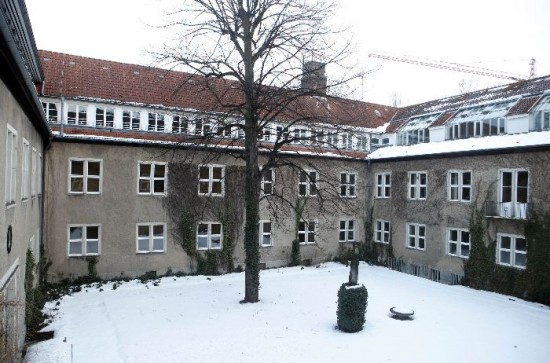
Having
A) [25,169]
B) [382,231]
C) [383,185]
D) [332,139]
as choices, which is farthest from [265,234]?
[25,169]

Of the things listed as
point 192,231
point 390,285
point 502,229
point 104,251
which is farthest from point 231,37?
point 502,229

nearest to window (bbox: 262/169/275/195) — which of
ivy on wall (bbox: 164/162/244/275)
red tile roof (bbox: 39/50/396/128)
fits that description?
ivy on wall (bbox: 164/162/244/275)

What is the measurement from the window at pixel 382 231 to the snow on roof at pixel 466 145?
4185 mm

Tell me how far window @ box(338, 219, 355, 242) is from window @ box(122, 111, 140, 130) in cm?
1378

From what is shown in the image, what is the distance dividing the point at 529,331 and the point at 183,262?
15.3 metres

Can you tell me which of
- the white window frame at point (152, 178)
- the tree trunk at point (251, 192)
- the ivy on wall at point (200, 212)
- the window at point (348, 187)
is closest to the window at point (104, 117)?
the white window frame at point (152, 178)

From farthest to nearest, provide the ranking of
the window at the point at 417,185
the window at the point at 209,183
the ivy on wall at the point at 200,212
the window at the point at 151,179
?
the window at the point at 417,185 < the window at the point at 209,183 < the ivy on wall at the point at 200,212 < the window at the point at 151,179

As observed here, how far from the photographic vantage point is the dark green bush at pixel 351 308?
12.4m

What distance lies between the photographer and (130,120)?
20562mm

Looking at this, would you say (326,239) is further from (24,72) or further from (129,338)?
(24,72)

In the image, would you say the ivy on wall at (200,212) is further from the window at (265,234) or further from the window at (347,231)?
the window at (347,231)

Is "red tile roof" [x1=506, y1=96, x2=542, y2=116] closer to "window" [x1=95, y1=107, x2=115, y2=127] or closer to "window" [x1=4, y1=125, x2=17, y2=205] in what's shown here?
"window" [x1=95, y1=107, x2=115, y2=127]

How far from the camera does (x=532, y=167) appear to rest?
17250 mm

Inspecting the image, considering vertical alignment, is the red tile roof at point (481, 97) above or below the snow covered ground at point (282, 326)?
above
